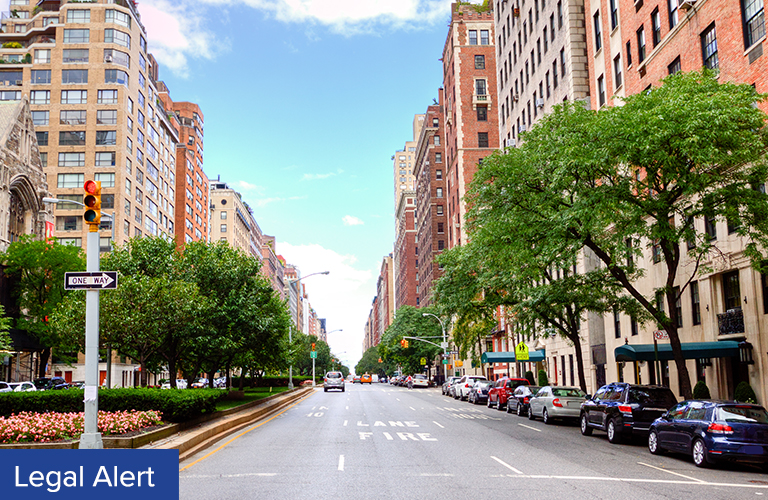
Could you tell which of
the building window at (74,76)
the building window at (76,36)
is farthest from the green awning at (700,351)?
the building window at (76,36)

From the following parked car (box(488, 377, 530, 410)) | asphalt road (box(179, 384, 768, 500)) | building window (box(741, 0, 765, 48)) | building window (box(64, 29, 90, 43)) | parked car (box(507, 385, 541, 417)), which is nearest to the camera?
asphalt road (box(179, 384, 768, 500))

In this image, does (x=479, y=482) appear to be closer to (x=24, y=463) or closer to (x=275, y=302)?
(x=24, y=463)

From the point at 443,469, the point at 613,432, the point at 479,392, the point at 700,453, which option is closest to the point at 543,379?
the point at 479,392

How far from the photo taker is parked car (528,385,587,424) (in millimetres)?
27250

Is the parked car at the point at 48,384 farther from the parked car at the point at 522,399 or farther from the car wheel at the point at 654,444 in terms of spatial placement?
the car wheel at the point at 654,444

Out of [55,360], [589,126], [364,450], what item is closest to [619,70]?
[589,126]

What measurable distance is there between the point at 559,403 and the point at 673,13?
59.6 feet

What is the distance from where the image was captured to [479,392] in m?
44.0

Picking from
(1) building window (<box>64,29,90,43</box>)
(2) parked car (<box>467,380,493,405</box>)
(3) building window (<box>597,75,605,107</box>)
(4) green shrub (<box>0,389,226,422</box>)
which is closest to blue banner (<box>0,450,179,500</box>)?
(4) green shrub (<box>0,389,226,422</box>)

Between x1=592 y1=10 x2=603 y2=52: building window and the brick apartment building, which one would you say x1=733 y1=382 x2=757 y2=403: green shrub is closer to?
x1=592 y1=10 x2=603 y2=52: building window

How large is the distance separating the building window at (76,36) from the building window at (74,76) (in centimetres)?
396

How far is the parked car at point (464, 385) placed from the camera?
4856cm

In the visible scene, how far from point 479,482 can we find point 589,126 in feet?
41.0

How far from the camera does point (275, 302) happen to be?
3856 cm
